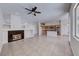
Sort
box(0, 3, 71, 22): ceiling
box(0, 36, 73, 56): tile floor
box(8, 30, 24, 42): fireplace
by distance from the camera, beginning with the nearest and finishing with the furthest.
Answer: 1. box(0, 36, 73, 56): tile floor
2. box(0, 3, 71, 22): ceiling
3. box(8, 30, 24, 42): fireplace

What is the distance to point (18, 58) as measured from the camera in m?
1.28

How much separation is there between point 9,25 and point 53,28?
14.5ft

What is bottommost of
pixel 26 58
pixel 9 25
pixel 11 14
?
pixel 26 58

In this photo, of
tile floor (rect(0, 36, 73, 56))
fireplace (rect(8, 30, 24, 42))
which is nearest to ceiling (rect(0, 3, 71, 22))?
fireplace (rect(8, 30, 24, 42))

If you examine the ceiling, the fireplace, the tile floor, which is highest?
the ceiling

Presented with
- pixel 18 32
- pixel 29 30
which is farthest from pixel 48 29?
pixel 18 32

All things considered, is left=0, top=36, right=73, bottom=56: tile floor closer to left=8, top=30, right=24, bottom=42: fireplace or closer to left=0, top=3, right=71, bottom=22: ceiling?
left=8, top=30, right=24, bottom=42: fireplace

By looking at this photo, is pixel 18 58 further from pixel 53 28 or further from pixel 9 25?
pixel 53 28

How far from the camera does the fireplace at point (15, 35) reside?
7386 mm

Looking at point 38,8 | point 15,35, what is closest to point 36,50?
point 38,8

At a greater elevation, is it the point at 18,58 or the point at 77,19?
the point at 77,19

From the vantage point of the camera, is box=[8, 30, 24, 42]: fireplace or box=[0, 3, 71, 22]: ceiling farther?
box=[8, 30, 24, 42]: fireplace

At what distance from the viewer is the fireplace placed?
24.2 feet

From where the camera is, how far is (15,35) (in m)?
7.88
